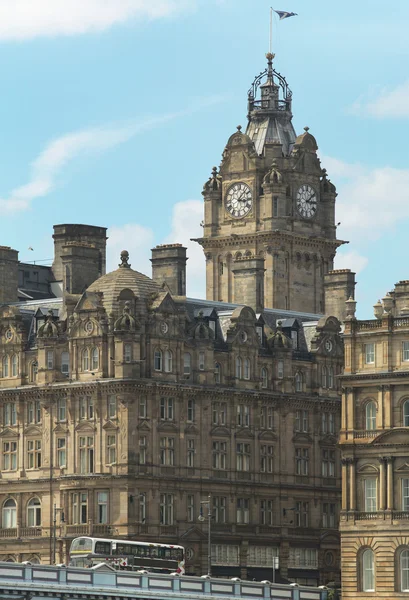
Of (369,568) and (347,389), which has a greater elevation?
(347,389)

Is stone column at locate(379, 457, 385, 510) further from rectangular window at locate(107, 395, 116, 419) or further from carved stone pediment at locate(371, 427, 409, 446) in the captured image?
rectangular window at locate(107, 395, 116, 419)

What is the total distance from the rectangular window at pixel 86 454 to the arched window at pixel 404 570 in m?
29.3

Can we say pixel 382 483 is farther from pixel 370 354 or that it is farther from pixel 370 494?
pixel 370 354

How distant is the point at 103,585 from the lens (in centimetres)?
15250

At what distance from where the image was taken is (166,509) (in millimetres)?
199250

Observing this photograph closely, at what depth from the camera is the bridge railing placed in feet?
486

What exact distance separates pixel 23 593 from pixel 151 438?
5094 cm

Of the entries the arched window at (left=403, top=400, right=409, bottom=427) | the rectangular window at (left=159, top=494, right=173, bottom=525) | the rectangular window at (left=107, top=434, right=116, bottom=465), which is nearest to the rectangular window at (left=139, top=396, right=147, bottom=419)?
the rectangular window at (left=107, top=434, right=116, bottom=465)

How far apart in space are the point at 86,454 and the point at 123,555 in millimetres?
18786

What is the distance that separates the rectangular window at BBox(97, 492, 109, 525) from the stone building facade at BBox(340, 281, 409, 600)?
21.2 m

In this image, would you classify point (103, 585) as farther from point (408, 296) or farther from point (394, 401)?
point (408, 296)

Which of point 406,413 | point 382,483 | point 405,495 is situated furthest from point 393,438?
point 405,495

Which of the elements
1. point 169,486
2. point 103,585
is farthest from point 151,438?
point 103,585

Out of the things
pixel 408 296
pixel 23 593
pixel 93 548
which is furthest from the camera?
pixel 408 296
